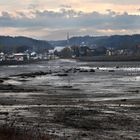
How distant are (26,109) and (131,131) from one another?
13.7 m

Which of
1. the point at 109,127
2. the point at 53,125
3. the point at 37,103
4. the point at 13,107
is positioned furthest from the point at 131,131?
the point at 37,103

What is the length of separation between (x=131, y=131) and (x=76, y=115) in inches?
312

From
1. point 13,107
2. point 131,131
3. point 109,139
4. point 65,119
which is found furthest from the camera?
point 13,107

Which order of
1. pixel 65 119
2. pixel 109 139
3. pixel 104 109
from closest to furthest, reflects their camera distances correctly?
pixel 109 139 < pixel 65 119 < pixel 104 109

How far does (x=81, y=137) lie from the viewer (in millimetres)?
24484

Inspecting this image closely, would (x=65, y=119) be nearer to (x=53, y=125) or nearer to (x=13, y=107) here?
(x=53, y=125)

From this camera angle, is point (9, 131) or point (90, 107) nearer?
point (9, 131)

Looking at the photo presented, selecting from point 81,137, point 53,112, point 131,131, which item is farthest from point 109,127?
point 53,112

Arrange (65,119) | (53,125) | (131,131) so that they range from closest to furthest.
→ 1. (131,131)
2. (53,125)
3. (65,119)

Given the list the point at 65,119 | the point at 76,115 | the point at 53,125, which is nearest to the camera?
the point at 53,125

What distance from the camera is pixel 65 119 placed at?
31422mm

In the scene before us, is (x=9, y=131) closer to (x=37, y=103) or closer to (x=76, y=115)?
(x=76, y=115)

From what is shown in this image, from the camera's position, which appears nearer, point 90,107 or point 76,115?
point 76,115

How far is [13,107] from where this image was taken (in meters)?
39.9
